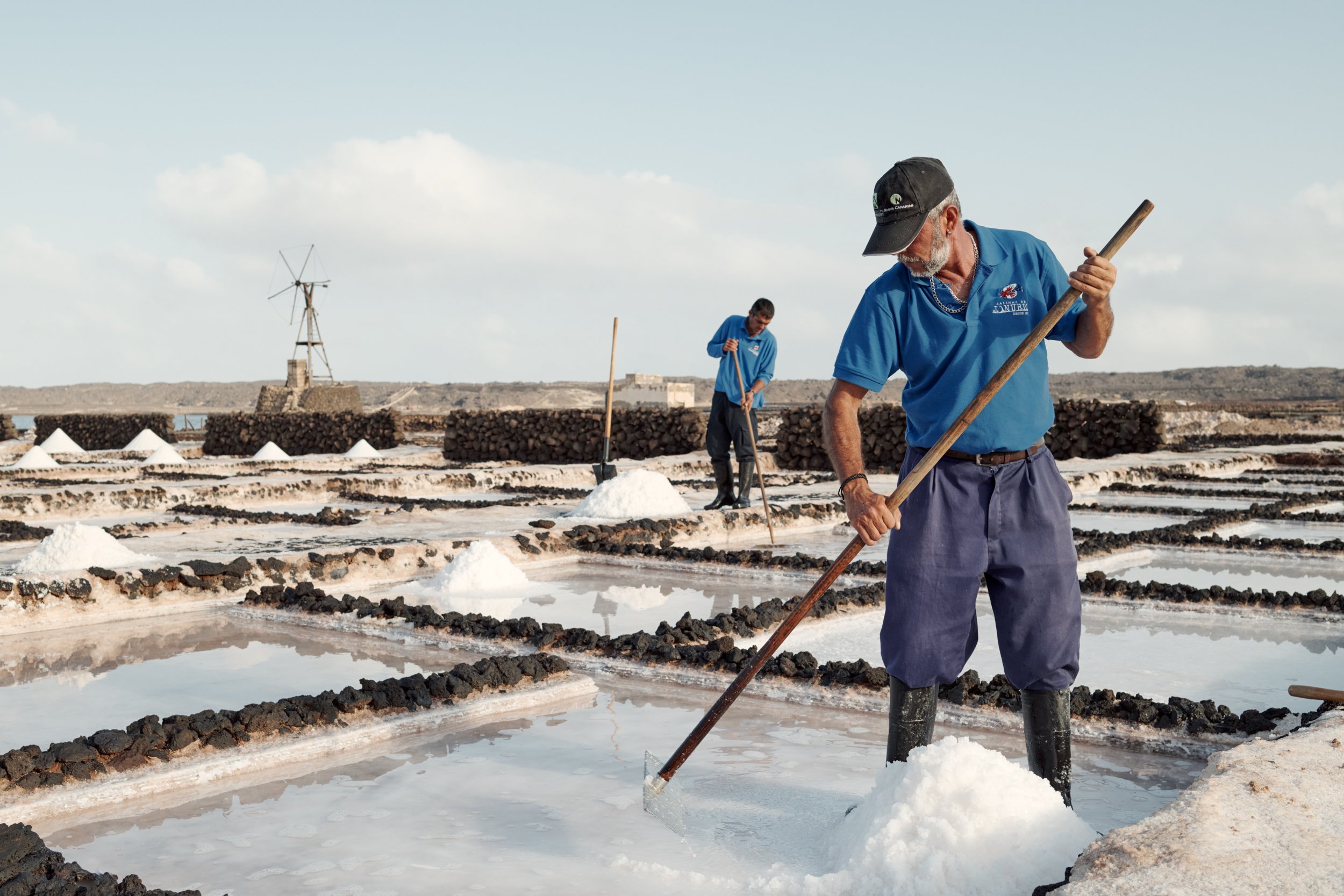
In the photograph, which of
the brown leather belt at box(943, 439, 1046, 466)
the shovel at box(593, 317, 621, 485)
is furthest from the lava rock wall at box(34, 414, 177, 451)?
the brown leather belt at box(943, 439, 1046, 466)

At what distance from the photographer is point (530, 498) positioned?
11727 millimetres

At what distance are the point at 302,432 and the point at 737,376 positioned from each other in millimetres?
18562

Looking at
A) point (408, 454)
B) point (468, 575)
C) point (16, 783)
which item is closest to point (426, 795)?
point (16, 783)

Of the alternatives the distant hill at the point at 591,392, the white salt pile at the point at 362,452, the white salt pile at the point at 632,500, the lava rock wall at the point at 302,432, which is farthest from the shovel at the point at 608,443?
the distant hill at the point at 591,392

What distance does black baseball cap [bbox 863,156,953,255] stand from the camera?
234 cm

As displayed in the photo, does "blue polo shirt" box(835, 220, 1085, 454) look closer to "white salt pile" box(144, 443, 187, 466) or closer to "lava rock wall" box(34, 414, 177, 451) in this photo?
"white salt pile" box(144, 443, 187, 466)

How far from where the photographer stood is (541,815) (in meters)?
2.64

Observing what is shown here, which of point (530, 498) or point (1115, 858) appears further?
point (530, 498)

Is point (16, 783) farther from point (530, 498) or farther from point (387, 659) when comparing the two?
point (530, 498)

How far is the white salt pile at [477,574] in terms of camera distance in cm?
575

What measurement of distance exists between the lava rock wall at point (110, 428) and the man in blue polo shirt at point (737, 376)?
2250 cm

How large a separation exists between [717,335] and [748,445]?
37.5 inches

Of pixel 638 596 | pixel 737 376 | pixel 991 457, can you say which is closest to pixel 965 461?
pixel 991 457

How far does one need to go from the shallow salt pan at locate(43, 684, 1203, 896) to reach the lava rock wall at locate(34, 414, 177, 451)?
2722cm
